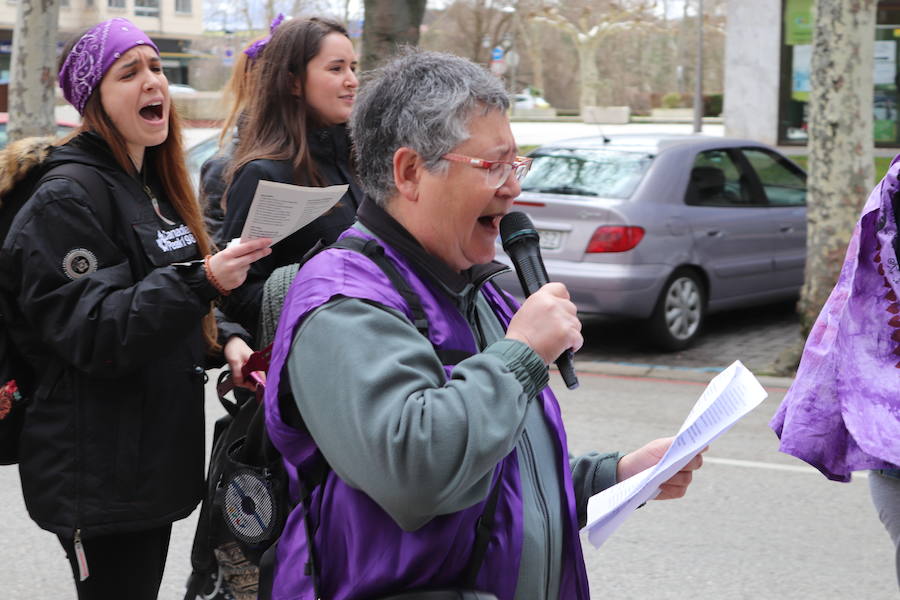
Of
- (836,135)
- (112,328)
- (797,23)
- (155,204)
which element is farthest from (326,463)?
(797,23)

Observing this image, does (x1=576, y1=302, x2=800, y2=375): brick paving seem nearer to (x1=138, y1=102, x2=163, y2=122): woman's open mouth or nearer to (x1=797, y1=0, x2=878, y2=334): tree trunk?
(x1=797, y1=0, x2=878, y2=334): tree trunk

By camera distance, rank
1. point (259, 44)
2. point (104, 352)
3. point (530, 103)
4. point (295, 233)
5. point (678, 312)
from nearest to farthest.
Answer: point (104, 352) → point (295, 233) → point (259, 44) → point (678, 312) → point (530, 103)

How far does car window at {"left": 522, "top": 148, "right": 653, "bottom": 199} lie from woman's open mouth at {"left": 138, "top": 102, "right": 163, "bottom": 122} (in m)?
5.75

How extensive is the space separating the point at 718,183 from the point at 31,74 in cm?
839

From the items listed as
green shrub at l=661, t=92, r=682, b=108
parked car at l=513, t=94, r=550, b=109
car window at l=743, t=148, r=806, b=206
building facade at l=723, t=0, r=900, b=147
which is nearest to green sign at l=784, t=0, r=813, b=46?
building facade at l=723, t=0, r=900, b=147

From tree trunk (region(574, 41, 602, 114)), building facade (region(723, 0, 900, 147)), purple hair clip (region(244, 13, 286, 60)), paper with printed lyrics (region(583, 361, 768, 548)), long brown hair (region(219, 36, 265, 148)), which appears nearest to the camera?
paper with printed lyrics (region(583, 361, 768, 548))

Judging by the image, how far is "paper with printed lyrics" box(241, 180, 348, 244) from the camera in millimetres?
2310

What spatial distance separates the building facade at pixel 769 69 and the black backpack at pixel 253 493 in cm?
1771

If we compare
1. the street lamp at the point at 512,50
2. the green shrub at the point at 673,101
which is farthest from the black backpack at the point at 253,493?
the green shrub at the point at 673,101

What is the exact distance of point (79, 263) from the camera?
2.54 meters

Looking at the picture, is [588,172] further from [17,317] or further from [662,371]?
[17,317]

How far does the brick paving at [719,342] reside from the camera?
8.62 meters

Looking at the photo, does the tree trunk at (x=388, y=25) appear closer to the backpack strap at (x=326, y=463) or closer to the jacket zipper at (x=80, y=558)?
the jacket zipper at (x=80, y=558)

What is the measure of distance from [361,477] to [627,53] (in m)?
68.0
